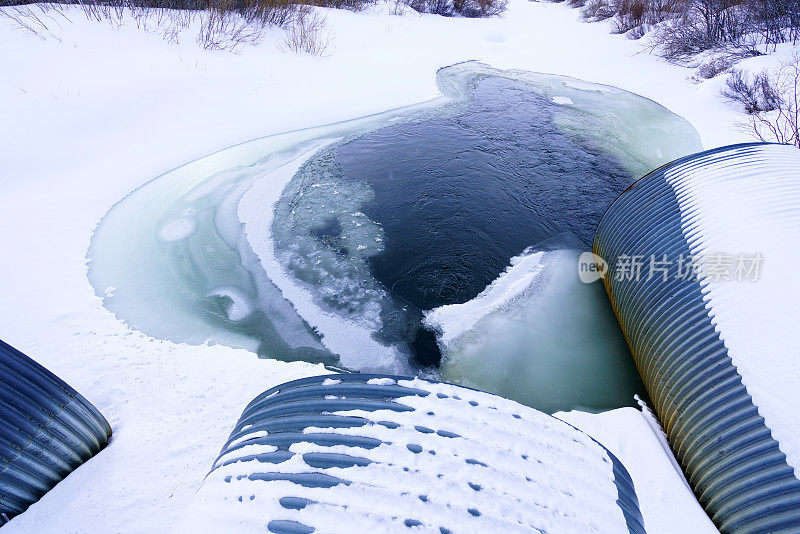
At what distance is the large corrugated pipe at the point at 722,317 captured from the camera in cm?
197

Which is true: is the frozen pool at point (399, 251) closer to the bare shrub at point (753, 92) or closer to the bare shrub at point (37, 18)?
the bare shrub at point (753, 92)

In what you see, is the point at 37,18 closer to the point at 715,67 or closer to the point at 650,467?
the point at 650,467

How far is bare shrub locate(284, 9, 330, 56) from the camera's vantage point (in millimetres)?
9766

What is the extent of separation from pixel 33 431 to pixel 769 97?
9911mm

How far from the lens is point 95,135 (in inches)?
227

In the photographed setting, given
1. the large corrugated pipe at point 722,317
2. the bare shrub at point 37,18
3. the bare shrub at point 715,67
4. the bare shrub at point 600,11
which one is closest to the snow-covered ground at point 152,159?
the bare shrub at point 37,18

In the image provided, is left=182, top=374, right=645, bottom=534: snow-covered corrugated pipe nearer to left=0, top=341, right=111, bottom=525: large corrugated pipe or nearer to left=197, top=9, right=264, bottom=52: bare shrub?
left=0, top=341, right=111, bottom=525: large corrugated pipe

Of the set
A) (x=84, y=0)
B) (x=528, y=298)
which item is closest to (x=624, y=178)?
(x=528, y=298)

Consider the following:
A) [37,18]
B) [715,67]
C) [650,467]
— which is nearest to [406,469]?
[650,467]

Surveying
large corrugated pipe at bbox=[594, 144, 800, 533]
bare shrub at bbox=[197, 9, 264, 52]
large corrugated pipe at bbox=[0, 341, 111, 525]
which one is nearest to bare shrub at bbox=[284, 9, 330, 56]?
bare shrub at bbox=[197, 9, 264, 52]

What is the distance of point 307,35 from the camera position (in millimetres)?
10094

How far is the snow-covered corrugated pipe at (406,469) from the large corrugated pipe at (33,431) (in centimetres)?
92

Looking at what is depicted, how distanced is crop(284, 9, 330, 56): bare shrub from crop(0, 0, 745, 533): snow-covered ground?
32cm

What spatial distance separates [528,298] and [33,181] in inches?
234
